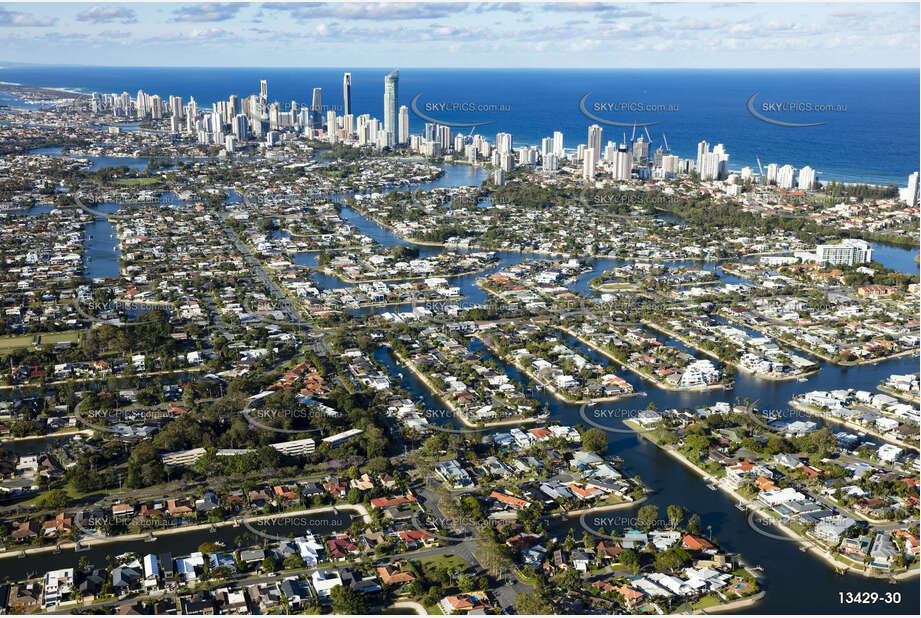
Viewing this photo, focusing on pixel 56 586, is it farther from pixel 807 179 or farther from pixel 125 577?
pixel 807 179

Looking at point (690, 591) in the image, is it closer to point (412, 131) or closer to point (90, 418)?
point (90, 418)

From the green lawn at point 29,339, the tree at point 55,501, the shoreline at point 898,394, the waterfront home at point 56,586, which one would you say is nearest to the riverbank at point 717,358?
the shoreline at point 898,394

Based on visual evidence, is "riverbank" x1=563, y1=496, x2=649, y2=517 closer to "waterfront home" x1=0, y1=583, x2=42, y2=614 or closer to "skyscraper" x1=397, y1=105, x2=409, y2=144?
"waterfront home" x1=0, y1=583, x2=42, y2=614

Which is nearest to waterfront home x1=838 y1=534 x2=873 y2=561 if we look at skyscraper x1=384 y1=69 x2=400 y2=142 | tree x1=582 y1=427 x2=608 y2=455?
tree x1=582 y1=427 x2=608 y2=455

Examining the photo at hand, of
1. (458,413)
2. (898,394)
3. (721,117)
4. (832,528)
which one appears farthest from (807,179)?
(721,117)

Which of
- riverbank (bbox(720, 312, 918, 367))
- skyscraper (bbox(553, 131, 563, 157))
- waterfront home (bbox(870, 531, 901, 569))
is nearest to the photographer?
waterfront home (bbox(870, 531, 901, 569))

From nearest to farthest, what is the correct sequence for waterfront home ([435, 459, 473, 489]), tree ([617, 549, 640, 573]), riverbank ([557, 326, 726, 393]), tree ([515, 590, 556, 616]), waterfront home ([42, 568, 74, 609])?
1. tree ([515, 590, 556, 616])
2. waterfront home ([42, 568, 74, 609])
3. tree ([617, 549, 640, 573])
4. waterfront home ([435, 459, 473, 489])
5. riverbank ([557, 326, 726, 393])
